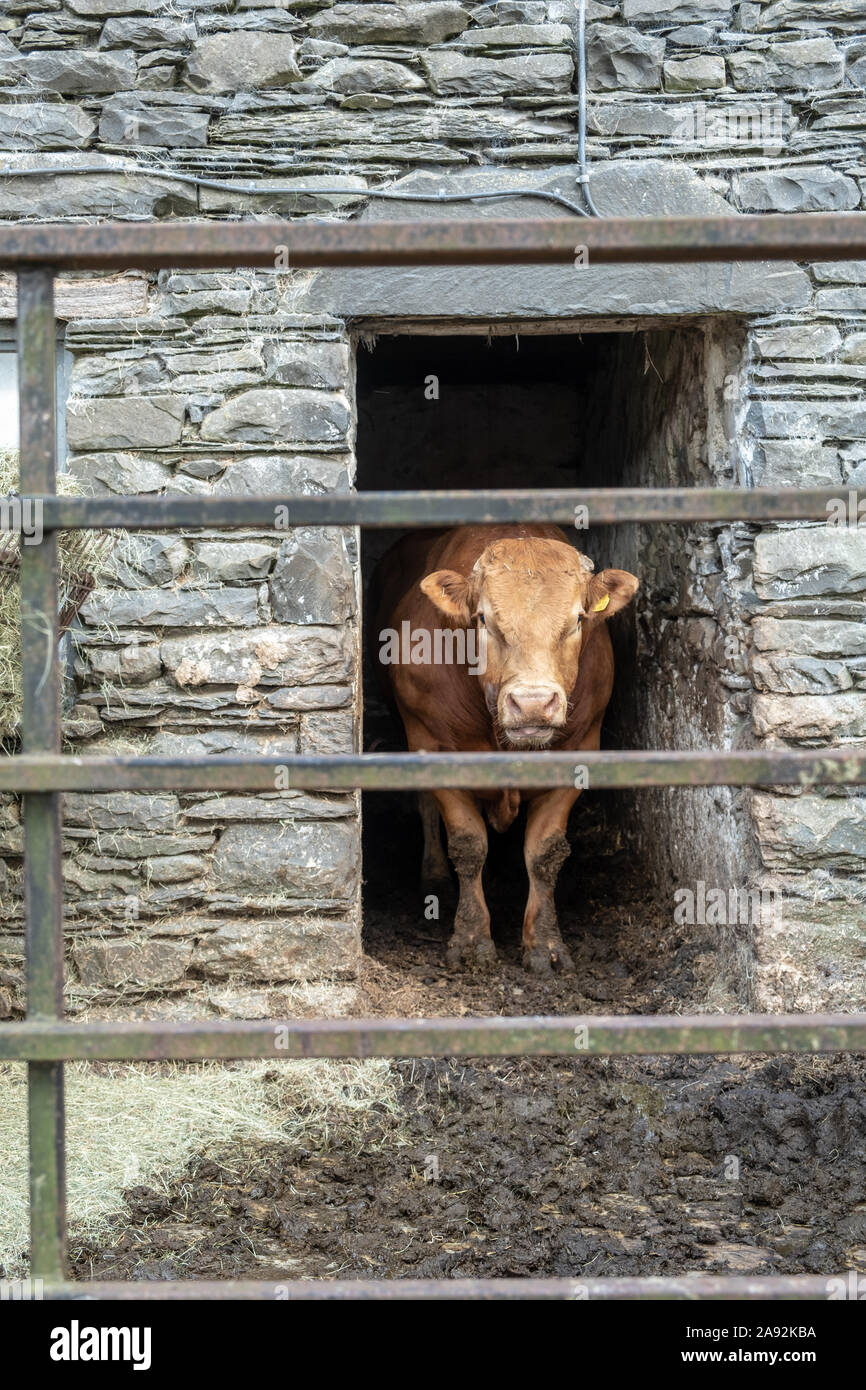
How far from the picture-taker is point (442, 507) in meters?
1.47

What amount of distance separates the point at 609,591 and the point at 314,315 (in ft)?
5.89

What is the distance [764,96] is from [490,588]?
2.13 metres

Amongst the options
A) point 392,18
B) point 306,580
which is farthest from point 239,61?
point 306,580

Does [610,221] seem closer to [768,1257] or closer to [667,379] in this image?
[768,1257]

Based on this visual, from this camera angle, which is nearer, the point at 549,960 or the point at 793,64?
the point at 793,64

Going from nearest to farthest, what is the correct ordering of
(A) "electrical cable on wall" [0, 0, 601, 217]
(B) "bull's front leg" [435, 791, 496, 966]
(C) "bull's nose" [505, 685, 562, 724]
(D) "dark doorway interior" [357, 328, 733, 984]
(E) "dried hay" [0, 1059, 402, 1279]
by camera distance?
(E) "dried hay" [0, 1059, 402, 1279]
(A) "electrical cable on wall" [0, 0, 601, 217]
(C) "bull's nose" [505, 685, 562, 724]
(B) "bull's front leg" [435, 791, 496, 966]
(D) "dark doorway interior" [357, 328, 733, 984]

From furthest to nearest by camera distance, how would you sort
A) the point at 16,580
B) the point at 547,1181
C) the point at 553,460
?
the point at 553,460 → the point at 16,580 → the point at 547,1181

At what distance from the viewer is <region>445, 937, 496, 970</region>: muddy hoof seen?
550cm

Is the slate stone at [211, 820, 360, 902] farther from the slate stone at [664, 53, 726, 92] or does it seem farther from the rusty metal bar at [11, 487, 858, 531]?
the rusty metal bar at [11, 487, 858, 531]

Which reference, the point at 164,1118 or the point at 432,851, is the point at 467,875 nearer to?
the point at 432,851

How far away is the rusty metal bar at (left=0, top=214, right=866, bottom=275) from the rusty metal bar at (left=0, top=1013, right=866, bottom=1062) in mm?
909

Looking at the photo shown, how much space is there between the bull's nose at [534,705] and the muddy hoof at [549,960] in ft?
4.17

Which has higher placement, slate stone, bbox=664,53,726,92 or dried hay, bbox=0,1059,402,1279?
slate stone, bbox=664,53,726,92

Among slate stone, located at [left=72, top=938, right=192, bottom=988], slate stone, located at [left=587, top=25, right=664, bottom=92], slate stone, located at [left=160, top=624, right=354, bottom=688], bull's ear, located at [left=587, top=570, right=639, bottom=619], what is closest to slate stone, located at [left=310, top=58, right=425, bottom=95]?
slate stone, located at [left=587, top=25, right=664, bottom=92]
